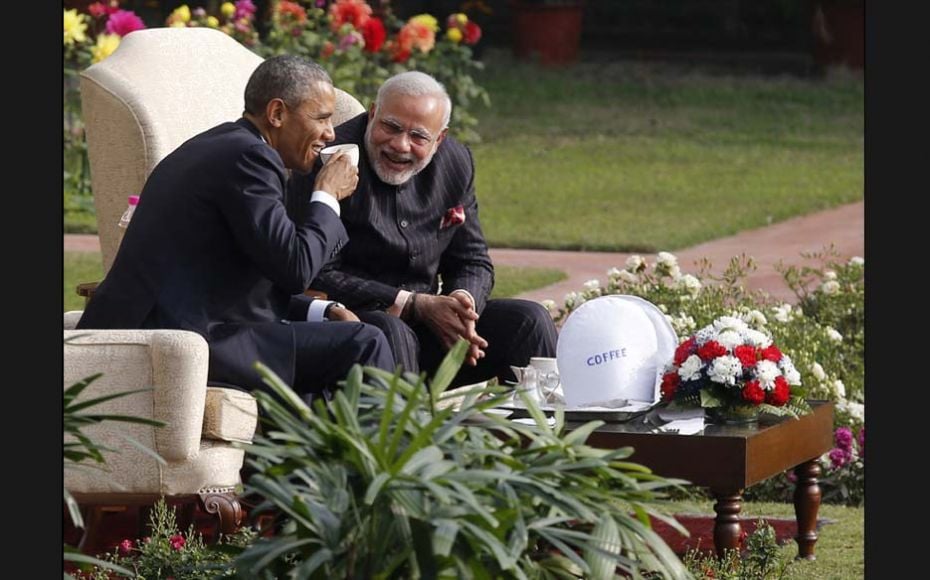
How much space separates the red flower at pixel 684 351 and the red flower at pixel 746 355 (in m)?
0.12

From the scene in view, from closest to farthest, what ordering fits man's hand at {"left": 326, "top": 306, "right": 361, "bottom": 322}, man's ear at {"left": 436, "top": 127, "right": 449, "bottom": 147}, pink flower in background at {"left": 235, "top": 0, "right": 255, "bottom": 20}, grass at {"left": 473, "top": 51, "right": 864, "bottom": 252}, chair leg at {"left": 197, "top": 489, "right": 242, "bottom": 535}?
chair leg at {"left": 197, "top": 489, "right": 242, "bottom": 535} → man's hand at {"left": 326, "top": 306, "right": 361, "bottom": 322} → man's ear at {"left": 436, "top": 127, "right": 449, "bottom": 147} → pink flower in background at {"left": 235, "top": 0, "right": 255, "bottom": 20} → grass at {"left": 473, "top": 51, "right": 864, "bottom": 252}

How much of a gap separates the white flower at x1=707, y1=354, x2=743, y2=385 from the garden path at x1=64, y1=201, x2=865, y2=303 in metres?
4.41

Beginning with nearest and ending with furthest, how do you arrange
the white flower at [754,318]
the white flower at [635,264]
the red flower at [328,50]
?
the white flower at [754,318] < the white flower at [635,264] < the red flower at [328,50]

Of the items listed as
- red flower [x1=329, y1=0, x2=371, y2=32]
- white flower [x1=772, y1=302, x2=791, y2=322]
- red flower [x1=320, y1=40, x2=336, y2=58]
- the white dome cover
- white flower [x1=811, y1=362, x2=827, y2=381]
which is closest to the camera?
the white dome cover

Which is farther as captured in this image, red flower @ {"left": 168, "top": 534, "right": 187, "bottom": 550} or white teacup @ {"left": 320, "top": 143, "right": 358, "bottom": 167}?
white teacup @ {"left": 320, "top": 143, "right": 358, "bottom": 167}

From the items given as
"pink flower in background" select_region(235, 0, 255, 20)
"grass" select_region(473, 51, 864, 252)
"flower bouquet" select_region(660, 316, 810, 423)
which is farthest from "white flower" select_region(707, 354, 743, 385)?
"pink flower in background" select_region(235, 0, 255, 20)

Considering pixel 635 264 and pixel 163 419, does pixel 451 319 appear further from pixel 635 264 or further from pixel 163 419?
pixel 635 264

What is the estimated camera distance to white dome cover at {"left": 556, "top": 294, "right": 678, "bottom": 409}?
5.04 metres

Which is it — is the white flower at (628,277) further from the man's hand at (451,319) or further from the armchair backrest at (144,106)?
the man's hand at (451,319)

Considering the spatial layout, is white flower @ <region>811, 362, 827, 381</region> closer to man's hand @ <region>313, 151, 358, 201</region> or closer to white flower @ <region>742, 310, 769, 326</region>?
white flower @ <region>742, 310, 769, 326</region>

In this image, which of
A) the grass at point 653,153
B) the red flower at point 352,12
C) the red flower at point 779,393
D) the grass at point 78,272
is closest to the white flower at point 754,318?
the red flower at point 779,393

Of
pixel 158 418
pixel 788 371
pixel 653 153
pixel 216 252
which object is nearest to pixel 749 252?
pixel 653 153

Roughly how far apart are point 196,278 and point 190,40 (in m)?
1.66

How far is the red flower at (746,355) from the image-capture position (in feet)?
16.4
